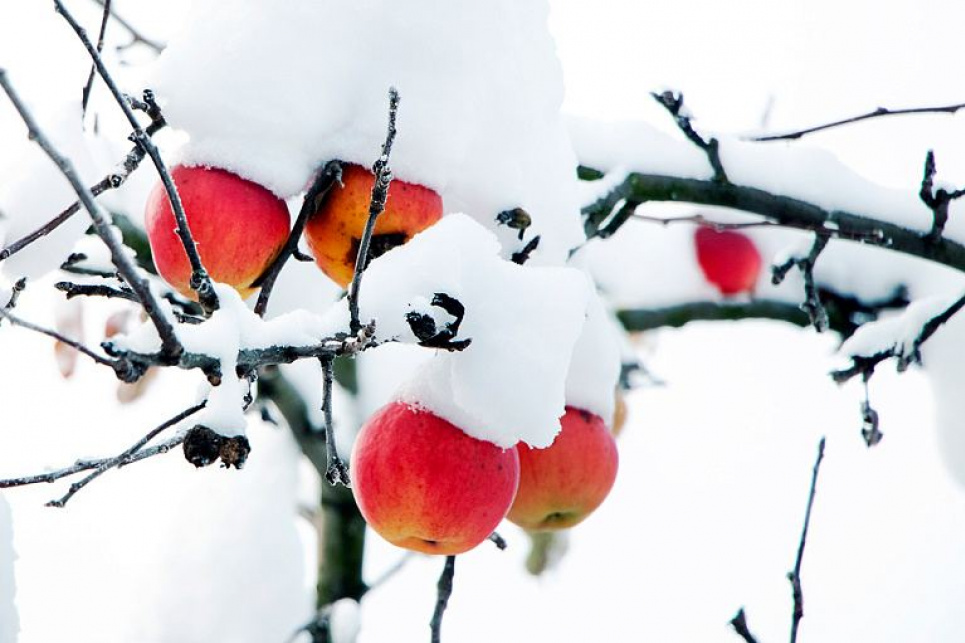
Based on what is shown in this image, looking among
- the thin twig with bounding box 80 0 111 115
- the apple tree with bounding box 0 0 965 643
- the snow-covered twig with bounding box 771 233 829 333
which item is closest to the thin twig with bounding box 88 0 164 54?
the apple tree with bounding box 0 0 965 643

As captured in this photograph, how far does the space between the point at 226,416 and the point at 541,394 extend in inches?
15.5

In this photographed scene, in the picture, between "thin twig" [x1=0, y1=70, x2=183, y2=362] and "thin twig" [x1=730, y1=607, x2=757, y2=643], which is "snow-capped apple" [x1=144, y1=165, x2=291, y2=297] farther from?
"thin twig" [x1=730, y1=607, x2=757, y2=643]

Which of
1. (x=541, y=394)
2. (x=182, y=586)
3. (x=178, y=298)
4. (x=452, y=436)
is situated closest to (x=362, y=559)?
(x=182, y=586)

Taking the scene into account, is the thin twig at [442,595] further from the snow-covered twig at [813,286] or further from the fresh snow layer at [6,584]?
the snow-covered twig at [813,286]

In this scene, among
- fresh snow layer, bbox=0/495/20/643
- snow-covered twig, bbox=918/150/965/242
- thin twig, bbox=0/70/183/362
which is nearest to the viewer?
thin twig, bbox=0/70/183/362

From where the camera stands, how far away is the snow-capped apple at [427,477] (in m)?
1.13

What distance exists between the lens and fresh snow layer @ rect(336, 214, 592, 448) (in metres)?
0.92

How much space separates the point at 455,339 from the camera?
3.10 ft

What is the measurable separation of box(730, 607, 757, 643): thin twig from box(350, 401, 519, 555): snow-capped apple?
358 millimetres

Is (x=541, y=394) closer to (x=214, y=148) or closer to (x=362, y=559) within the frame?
(x=214, y=148)

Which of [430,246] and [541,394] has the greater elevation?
[430,246]

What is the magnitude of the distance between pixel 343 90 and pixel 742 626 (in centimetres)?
91

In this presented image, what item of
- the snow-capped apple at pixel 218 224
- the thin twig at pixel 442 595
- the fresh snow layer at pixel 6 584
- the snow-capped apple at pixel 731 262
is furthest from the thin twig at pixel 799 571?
the snow-capped apple at pixel 731 262

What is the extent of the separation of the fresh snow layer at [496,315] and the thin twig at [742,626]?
1.36ft
